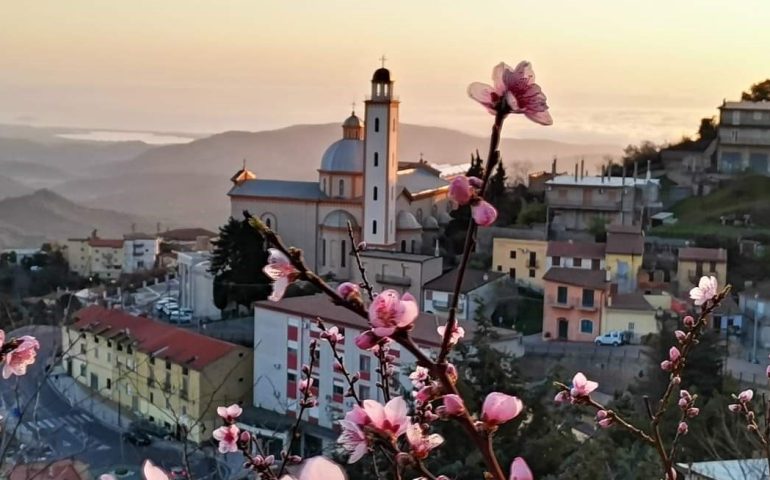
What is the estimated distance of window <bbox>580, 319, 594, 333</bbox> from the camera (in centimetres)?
1368

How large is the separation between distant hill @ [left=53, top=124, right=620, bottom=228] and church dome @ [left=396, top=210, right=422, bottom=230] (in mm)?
2119

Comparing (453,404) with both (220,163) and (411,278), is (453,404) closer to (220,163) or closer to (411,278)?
(411,278)

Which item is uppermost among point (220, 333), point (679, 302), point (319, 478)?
point (319, 478)

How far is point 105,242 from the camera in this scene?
992 inches

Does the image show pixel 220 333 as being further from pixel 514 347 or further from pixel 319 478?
pixel 319 478

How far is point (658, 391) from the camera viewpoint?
30.2 feet

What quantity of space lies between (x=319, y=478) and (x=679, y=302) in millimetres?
13351

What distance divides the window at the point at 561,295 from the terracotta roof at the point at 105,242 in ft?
48.1

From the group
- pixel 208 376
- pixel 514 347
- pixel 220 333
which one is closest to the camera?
pixel 208 376

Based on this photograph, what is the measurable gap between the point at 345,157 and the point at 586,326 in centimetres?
694

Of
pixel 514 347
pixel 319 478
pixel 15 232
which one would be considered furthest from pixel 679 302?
pixel 15 232

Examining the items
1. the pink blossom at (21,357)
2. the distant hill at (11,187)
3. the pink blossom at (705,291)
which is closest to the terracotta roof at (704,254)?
the pink blossom at (705,291)

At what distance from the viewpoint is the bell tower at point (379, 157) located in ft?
58.9

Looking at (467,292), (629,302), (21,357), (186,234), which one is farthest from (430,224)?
(21,357)
